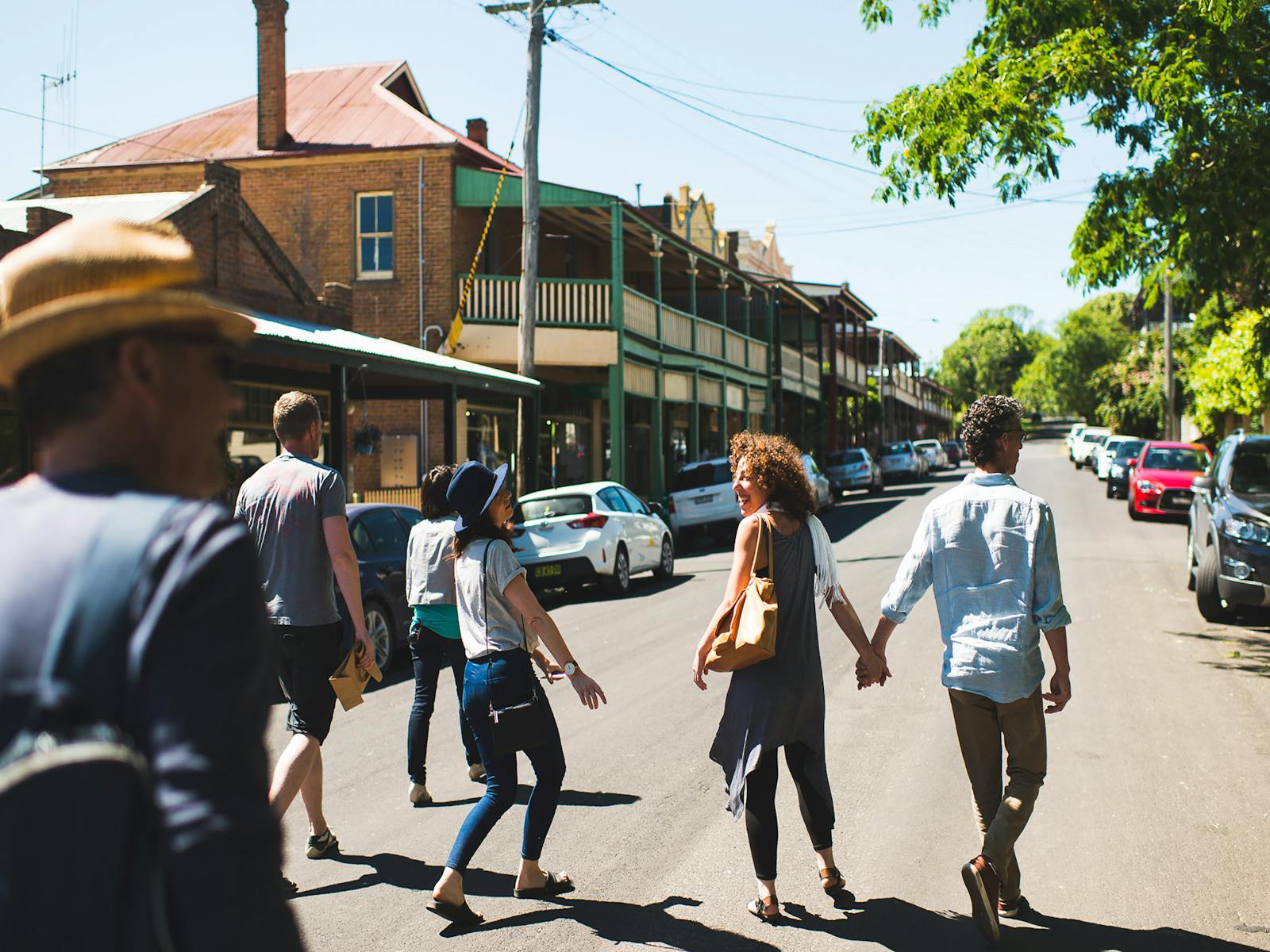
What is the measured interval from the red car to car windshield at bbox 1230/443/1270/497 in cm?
1180

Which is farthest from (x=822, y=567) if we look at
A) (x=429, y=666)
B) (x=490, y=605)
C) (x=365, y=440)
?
(x=365, y=440)

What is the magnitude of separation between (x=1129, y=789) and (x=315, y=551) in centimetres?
447

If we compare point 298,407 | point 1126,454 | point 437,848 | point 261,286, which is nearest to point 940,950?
point 437,848

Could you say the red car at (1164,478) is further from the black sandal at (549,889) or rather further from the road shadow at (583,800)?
the black sandal at (549,889)

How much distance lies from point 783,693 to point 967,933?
3.77 feet

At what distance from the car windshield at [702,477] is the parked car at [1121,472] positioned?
11521 mm

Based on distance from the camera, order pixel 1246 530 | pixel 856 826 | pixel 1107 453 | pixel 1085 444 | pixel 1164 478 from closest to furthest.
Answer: pixel 856 826 → pixel 1246 530 → pixel 1164 478 → pixel 1107 453 → pixel 1085 444

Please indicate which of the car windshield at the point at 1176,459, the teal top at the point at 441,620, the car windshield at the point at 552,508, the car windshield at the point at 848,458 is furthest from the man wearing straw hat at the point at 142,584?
the car windshield at the point at 848,458

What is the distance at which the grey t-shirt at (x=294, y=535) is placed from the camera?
17.5ft

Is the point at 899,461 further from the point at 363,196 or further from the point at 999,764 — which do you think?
the point at 999,764

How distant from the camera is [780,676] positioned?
4.89 metres

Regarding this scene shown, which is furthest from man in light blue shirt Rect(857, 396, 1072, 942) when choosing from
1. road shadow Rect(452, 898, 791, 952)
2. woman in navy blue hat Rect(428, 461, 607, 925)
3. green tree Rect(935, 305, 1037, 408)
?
green tree Rect(935, 305, 1037, 408)

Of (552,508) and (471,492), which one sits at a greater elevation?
(471,492)

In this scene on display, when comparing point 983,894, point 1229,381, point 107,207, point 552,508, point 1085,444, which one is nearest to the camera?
point 983,894
